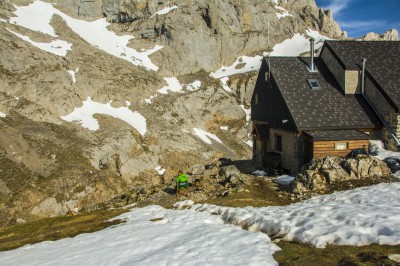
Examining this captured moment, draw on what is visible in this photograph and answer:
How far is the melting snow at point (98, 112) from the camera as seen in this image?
47.8 metres

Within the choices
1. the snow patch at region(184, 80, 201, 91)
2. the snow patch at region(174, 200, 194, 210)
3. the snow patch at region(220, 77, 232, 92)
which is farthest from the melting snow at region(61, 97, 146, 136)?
the snow patch at region(174, 200, 194, 210)

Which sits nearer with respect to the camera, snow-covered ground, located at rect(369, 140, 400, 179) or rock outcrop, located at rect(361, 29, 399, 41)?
snow-covered ground, located at rect(369, 140, 400, 179)

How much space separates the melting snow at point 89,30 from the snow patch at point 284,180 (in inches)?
2120

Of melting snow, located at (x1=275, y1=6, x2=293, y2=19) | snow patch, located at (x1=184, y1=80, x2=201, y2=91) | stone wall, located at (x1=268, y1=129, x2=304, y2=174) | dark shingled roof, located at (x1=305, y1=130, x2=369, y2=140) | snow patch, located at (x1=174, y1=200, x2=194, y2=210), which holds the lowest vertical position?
snow patch, located at (x1=174, y1=200, x2=194, y2=210)

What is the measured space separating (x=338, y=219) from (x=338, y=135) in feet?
40.2

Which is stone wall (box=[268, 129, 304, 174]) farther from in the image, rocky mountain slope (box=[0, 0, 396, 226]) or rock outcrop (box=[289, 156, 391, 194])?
rocky mountain slope (box=[0, 0, 396, 226])

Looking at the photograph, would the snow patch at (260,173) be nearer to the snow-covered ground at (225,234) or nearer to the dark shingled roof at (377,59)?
the snow-covered ground at (225,234)

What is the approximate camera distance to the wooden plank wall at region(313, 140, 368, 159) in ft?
69.9

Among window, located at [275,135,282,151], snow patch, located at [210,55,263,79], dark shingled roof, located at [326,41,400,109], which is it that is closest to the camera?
dark shingled roof, located at [326,41,400,109]

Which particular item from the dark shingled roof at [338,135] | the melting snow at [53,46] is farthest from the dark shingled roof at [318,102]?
the melting snow at [53,46]

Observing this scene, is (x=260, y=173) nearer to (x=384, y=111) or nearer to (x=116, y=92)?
(x=384, y=111)

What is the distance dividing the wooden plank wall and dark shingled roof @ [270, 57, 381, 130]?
132 centimetres

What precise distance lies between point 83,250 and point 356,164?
646 inches

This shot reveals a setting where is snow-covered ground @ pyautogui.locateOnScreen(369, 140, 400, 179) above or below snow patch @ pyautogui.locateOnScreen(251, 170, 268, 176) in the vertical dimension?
above
